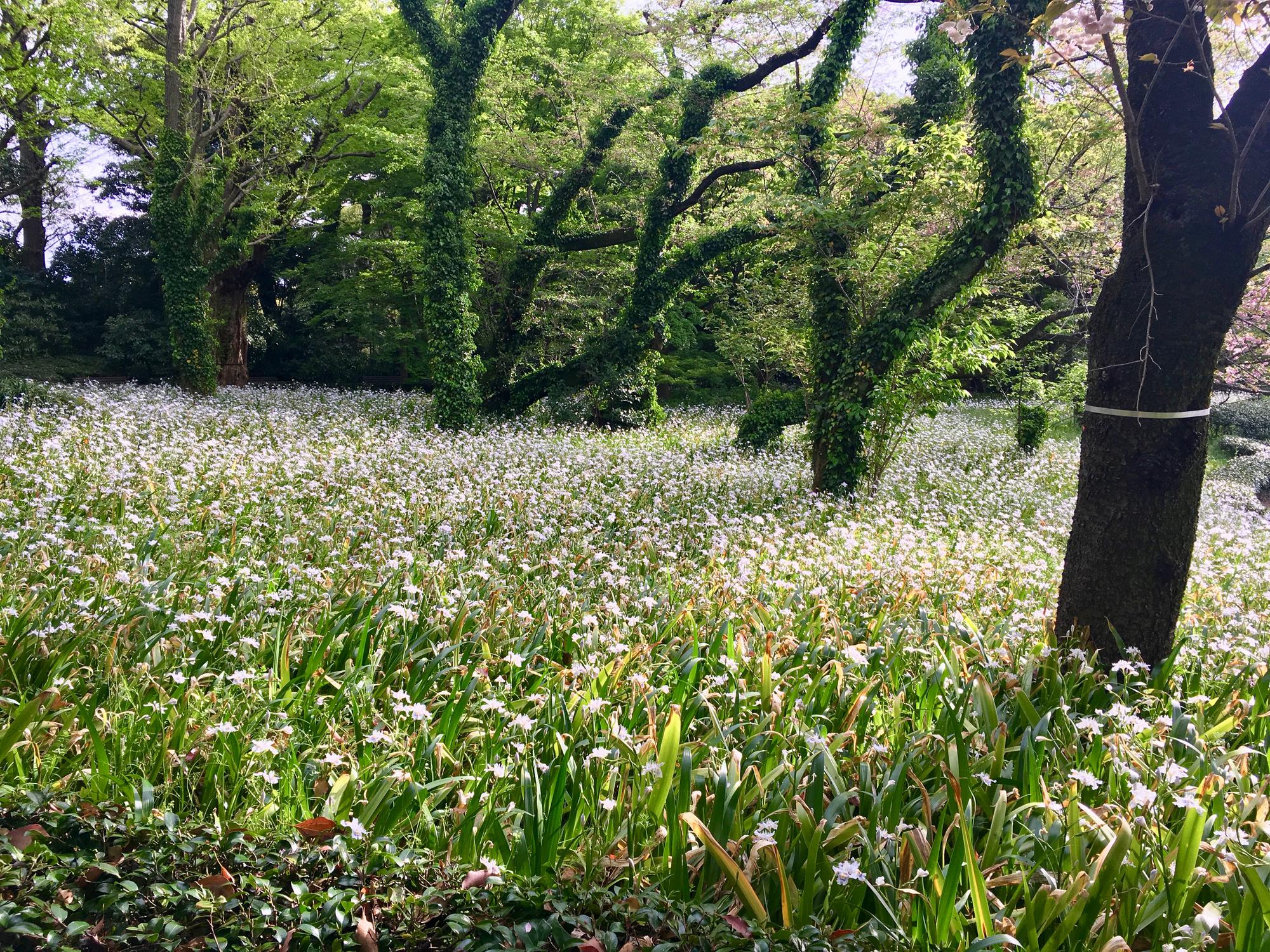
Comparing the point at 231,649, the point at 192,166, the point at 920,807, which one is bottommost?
the point at 920,807

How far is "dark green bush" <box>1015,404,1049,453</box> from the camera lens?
14.5 metres

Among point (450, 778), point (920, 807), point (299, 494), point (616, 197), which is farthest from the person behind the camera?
point (616, 197)

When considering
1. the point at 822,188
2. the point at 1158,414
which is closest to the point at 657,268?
the point at 822,188

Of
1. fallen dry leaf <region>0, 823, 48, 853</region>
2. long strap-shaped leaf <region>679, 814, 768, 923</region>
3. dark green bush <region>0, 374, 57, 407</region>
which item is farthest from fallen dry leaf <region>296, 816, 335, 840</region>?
dark green bush <region>0, 374, 57, 407</region>

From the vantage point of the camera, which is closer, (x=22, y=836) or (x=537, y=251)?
(x=22, y=836)

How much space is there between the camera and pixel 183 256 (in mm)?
16594

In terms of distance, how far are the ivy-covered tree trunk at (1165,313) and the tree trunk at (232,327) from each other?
21324mm

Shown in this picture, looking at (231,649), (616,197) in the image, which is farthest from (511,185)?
(231,649)

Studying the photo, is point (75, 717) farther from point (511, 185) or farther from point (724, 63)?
point (511, 185)

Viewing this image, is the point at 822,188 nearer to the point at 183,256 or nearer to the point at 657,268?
the point at 657,268

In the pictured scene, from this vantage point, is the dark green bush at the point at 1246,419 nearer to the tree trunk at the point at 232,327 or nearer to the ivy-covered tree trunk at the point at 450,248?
the ivy-covered tree trunk at the point at 450,248

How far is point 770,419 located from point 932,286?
15.1ft

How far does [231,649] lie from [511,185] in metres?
17.7

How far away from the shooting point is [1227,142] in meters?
4.01
